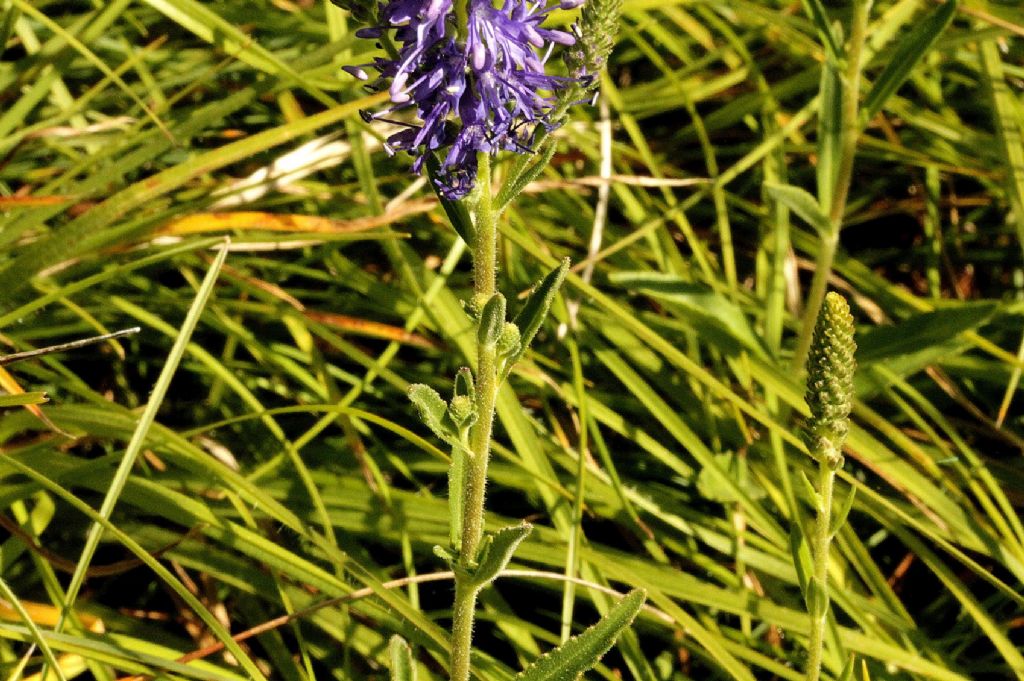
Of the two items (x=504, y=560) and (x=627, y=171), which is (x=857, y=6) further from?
(x=504, y=560)

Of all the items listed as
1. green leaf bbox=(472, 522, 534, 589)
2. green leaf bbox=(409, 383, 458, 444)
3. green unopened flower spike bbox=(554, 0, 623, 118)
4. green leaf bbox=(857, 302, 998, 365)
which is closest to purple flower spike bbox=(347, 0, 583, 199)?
green unopened flower spike bbox=(554, 0, 623, 118)

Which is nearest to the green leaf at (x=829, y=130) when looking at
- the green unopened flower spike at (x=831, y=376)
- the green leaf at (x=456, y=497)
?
the green unopened flower spike at (x=831, y=376)

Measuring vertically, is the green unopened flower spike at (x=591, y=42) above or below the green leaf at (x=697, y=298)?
above

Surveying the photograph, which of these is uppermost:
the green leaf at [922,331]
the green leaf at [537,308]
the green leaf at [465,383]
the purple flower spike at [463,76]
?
the purple flower spike at [463,76]

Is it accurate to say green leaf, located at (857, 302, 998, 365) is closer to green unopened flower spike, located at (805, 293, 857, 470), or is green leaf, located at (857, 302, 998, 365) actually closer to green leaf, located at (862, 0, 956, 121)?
green leaf, located at (862, 0, 956, 121)

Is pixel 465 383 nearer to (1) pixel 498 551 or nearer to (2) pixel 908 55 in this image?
(1) pixel 498 551

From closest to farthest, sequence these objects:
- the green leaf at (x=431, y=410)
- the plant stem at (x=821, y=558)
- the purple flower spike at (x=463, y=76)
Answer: the purple flower spike at (x=463, y=76)
the green leaf at (x=431, y=410)
the plant stem at (x=821, y=558)

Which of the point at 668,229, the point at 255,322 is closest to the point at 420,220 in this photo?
the point at 255,322

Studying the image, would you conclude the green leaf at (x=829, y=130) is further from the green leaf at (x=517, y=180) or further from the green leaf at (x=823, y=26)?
the green leaf at (x=517, y=180)
